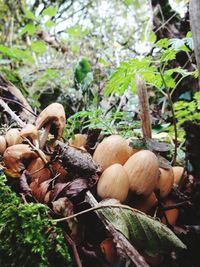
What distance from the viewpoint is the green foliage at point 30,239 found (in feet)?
1.95

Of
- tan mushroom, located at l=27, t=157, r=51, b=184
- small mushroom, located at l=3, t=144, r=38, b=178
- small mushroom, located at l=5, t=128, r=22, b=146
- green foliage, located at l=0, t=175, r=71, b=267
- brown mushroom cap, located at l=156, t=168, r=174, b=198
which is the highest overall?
small mushroom, located at l=5, t=128, r=22, b=146

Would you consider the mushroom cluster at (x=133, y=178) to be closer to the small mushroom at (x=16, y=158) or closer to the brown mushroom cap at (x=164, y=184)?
the brown mushroom cap at (x=164, y=184)

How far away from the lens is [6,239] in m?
0.61

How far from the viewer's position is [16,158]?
2.65 ft

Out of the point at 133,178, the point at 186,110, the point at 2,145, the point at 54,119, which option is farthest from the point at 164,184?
the point at 186,110

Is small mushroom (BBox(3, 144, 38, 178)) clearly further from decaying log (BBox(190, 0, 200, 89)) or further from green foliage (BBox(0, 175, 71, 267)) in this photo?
decaying log (BBox(190, 0, 200, 89))

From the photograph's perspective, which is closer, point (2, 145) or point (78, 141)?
point (2, 145)

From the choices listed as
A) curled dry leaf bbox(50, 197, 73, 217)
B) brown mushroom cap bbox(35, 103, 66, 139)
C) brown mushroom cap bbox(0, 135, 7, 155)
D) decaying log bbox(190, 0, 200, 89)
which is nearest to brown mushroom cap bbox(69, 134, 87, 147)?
brown mushroom cap bbox(35, 103, 66, 139)

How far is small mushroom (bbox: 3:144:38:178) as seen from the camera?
2.63ft

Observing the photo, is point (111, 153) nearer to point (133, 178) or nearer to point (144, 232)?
point (133, 178)

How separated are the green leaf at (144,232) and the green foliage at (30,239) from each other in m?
0.12

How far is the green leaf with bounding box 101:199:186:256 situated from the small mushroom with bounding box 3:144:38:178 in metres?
0.26

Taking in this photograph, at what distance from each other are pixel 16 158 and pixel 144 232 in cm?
39

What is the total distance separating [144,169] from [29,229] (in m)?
0.32
